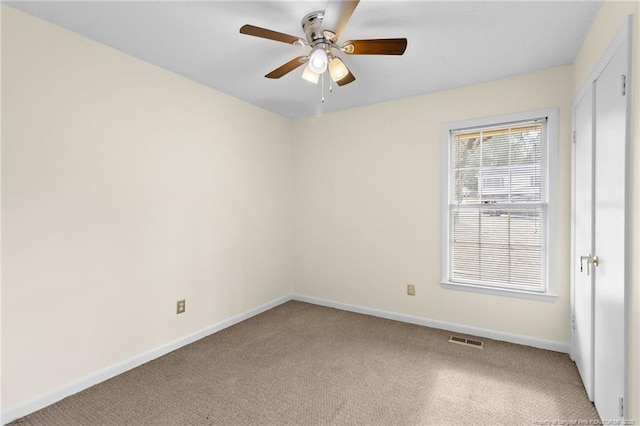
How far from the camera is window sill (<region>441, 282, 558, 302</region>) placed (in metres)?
2.81

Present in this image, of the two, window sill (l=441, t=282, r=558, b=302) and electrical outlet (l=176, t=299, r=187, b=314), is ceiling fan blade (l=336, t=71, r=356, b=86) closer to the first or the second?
window sill (l=441, t=282, r=558, b=302)

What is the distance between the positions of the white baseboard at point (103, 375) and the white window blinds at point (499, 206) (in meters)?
2.53

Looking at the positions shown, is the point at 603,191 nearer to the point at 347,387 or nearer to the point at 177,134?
the point at 347,387

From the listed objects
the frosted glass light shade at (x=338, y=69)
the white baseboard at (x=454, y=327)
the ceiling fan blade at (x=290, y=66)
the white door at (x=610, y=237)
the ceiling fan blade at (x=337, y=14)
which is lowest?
the white baseboard at (x=454, y=327)

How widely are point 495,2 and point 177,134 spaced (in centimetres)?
260

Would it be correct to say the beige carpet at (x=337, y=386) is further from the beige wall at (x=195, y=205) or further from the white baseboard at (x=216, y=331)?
the beige wall at (x=195, y=205)

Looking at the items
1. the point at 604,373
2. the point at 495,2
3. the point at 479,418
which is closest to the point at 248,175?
the point at 495,2

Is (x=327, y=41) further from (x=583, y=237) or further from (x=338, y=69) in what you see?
(x=583, y=237)

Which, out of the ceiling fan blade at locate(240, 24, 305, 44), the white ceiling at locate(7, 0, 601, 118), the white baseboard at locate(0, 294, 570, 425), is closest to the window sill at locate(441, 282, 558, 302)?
the white baseboard at locate(0, 294, 570, 425)

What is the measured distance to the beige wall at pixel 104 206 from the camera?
195 centimetres

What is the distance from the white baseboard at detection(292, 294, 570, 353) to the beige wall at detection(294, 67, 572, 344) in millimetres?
48

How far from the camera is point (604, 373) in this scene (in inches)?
70.5

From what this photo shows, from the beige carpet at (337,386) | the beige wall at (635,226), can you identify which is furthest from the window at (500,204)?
the beige wall at (635,226)

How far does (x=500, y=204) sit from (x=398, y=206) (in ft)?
3.25
